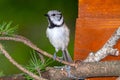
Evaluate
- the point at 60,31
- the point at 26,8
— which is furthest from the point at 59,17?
the point at 26,8

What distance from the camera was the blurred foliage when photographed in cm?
339

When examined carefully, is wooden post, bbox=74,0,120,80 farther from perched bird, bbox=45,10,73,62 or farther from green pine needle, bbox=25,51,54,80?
green pine needle, bbox=25,51,54,80

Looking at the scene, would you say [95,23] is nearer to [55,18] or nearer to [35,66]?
[55,18]

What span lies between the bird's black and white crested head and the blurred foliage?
1.82 feet

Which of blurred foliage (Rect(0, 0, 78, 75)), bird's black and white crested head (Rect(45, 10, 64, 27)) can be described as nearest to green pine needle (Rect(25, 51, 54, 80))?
bird's black and white crested head (Rect(45, 10, 64, 27))

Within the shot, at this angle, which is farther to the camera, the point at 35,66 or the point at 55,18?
the point at 55,18

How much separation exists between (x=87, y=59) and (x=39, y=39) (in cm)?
73

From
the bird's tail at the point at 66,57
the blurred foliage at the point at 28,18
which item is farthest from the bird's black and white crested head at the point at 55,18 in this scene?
the blurred foliage at the point at 28,18

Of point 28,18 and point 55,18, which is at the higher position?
point 55,18

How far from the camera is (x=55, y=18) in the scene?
2.74 meters

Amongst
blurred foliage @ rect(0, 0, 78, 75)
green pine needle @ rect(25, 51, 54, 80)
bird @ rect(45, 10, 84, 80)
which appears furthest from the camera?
blurred foliage @ rect(0, 0, 78, 75)

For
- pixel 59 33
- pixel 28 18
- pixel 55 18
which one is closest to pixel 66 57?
pixel 59 33

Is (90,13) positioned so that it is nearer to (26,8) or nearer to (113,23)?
(113,23)

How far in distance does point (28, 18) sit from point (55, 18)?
69 centimetres
